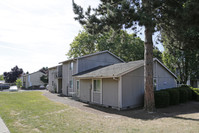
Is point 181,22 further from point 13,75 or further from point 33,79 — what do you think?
point 13,75

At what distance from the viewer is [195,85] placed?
28.2m

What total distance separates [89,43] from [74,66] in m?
16.4

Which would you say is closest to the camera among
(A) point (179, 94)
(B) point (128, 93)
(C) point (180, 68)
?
(B) point (128, 93)

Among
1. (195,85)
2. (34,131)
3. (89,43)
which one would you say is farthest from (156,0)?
(89,43)

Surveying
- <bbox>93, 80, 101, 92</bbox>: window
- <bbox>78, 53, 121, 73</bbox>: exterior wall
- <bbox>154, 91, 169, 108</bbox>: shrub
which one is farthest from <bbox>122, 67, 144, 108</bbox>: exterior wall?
<bbox>78, 53, 121, 73</bbox>: exterior wall

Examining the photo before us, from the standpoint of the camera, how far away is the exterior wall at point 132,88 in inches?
483

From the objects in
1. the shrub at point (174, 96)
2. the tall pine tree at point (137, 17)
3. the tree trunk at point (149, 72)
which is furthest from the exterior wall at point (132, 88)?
the shrub at point (174, 96)

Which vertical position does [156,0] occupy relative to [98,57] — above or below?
above

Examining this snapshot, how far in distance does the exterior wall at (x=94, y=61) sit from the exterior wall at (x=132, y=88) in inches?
335

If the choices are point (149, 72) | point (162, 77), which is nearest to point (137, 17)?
point (149, 72)

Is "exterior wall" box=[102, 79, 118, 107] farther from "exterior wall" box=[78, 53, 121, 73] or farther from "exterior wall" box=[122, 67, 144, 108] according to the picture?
"exterior wall" box=[78, 53, 121, 73]

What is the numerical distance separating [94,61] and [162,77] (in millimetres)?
9041

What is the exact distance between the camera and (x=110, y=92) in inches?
511

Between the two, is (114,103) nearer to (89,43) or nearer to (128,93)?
(128,93)
